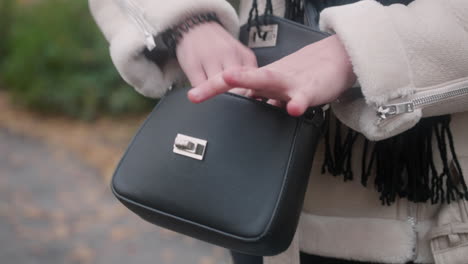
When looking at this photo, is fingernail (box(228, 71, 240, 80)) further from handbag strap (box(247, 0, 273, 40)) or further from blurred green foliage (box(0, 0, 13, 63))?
blurred green foliage (box(0, 0, 13, 63))

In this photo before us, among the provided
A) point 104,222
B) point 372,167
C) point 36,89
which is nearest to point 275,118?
point 372,167

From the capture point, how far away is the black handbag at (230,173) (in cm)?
80

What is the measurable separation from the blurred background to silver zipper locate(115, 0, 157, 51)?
206 cm

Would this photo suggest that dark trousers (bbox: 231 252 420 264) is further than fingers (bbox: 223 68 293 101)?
Yes

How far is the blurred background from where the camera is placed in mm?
3129

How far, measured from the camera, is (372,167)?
96 centimetres

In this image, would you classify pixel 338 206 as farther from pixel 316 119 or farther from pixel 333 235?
pixel 316 119

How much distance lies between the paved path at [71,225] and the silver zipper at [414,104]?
2293mm

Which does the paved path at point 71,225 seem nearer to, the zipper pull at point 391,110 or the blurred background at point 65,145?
the blurred background at point 65,145

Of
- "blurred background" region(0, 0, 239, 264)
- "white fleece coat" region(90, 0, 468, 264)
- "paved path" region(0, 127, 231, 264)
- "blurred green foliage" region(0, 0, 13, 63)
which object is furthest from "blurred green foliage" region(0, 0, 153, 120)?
"white fleece coat" region(90, 0, 468, 264)

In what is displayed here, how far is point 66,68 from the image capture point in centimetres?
493

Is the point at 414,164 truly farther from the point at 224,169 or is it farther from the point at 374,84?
the point at 224,169

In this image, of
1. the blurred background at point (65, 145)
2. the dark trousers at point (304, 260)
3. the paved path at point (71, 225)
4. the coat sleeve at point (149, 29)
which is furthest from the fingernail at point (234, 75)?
the paved path at point (71, 225)

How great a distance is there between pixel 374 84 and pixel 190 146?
275mm
